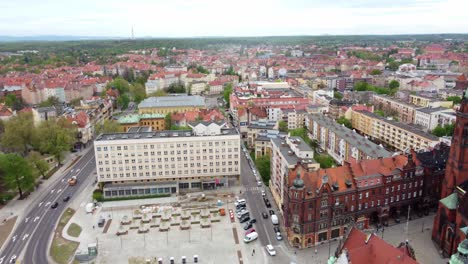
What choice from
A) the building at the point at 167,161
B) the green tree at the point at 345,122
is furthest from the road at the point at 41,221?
the green tree at the point at 345,122

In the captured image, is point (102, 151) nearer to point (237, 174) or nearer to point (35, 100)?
point (237, 174)

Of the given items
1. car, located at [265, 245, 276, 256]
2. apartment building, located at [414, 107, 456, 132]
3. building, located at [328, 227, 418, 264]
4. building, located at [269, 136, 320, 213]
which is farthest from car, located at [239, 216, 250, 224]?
apartment building, located at [414, 107, 456, 132]

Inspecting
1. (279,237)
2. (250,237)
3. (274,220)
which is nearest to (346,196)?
(279,237)

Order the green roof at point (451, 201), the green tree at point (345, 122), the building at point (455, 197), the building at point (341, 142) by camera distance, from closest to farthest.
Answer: the building at point (455, 197) < the green roof at point (451, 201) < the building at point (341, 142) < the green tree at point (345, 122)

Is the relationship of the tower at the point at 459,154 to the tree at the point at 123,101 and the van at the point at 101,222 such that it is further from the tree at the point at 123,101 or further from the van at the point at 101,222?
the tree at the point at 123,101

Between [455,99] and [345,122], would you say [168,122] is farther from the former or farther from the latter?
[455,99]

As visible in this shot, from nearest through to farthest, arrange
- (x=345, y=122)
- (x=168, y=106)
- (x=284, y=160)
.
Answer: (x=284, y=160)
(x=345, y=122)
(x=168, y=106)
